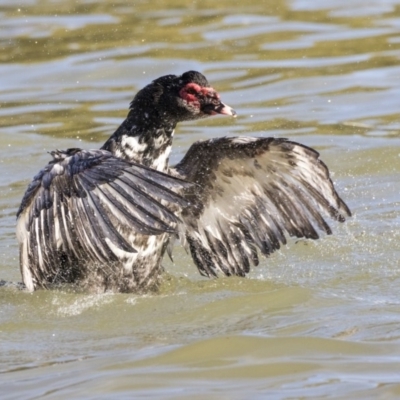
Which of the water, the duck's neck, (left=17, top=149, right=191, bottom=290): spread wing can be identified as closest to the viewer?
the water

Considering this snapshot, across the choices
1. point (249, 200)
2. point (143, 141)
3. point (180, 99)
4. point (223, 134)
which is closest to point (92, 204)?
point (143, 141)

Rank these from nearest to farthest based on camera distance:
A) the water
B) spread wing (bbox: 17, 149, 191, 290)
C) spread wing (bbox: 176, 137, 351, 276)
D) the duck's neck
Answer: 1. the water
2. spread wing (bbox: 17, 149, 191, 290)
3. the duck's neck
4. spread wing (bbox: 176, 137, 351, 276)

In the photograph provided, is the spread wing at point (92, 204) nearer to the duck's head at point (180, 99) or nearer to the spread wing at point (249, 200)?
the duck's head at point (180, 99)

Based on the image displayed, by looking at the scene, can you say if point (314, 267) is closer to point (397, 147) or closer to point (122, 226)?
point (122, 226)

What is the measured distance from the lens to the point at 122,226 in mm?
7152

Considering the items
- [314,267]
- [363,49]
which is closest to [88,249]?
[314,267]

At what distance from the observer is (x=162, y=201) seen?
7.36 metres

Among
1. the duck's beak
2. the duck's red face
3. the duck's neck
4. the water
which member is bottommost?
the water

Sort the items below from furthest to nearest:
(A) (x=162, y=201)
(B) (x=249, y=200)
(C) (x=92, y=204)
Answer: (B) (x=249, y=200), (A) (x=162, y=201), (C) (x=92, y=204)

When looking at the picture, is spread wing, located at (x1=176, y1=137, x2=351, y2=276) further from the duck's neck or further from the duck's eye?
the duck's eye

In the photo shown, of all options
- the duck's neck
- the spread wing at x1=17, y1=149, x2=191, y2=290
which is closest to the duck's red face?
the duck's neck

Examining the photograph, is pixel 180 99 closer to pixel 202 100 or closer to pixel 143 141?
pixel 202 100

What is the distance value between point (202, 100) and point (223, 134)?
4094mm

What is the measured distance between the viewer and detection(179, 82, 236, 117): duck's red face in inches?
294
